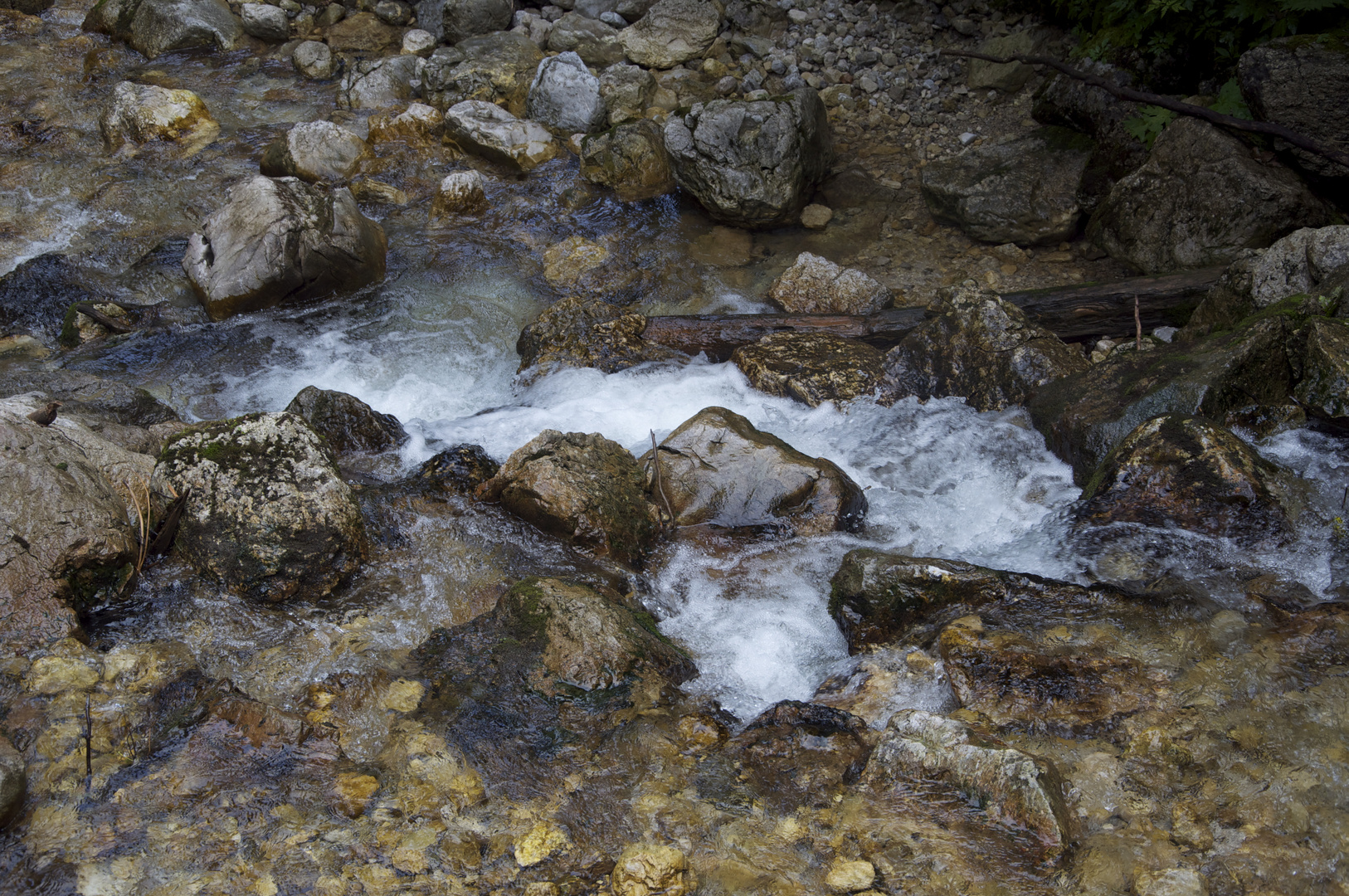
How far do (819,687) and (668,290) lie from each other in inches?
166

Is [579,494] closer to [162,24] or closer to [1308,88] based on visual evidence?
[1308,88]

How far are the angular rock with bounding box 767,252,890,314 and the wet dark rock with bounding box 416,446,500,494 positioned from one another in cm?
270

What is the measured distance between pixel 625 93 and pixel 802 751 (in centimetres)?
749

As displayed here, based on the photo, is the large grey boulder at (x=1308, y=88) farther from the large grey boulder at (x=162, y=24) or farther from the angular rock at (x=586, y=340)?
the large grey boulder at (x=162, y=24)

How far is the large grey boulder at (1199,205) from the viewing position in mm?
5590

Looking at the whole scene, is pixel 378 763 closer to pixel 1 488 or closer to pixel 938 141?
pixel 1 488

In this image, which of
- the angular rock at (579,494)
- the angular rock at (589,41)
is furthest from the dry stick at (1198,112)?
the angular rock at (579,494)

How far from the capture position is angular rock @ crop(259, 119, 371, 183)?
7973mm

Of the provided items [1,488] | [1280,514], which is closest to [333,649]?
[1,488]

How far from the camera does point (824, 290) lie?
6.53 meters

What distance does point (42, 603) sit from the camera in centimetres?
333

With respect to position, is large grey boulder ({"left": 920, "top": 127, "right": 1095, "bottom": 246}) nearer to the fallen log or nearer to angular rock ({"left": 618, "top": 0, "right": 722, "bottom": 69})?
the fallen log

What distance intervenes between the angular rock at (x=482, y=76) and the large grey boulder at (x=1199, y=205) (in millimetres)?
5915

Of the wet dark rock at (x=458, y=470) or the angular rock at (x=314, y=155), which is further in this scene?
the angular rock at (x=314, y=155)
